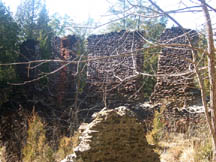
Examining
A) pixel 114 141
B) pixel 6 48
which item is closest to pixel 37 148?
pixel 114 141

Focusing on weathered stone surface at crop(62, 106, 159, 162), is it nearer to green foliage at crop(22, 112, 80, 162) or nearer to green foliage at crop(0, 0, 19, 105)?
green foliage at crop(22, 112, 80, 162)

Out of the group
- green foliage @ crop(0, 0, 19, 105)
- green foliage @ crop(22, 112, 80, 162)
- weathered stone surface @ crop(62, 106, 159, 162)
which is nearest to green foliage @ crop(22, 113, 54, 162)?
green foliage @ crop(22, 112, 80, 162)

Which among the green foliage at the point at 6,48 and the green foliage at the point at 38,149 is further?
the green foliage at the point at 6,48

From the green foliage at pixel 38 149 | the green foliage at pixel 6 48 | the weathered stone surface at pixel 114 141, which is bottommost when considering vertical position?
the green foliage at pixel 38 149

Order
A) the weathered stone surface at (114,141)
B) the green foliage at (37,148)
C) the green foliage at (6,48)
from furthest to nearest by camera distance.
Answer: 1. the green foliage at (6,48)
2. the green foliage at (37,148)
3. the weathered stone surface at (114,141)

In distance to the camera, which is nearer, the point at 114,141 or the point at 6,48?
the point at 114,141

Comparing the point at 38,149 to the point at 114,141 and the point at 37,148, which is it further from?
the point at 114,141

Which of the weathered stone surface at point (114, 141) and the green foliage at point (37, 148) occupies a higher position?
the weathered stone surface at point (114, 141)

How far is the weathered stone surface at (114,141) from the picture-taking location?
14.2ft

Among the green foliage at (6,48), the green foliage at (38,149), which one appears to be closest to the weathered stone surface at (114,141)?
the green foliage at (38,149)

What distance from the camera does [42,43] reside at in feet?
43.4

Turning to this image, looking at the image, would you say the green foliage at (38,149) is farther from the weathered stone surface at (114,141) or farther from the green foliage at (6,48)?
the green foliage at (6,48)

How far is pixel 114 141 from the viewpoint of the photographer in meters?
4.50

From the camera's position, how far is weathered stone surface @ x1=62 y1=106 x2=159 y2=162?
170 inches
